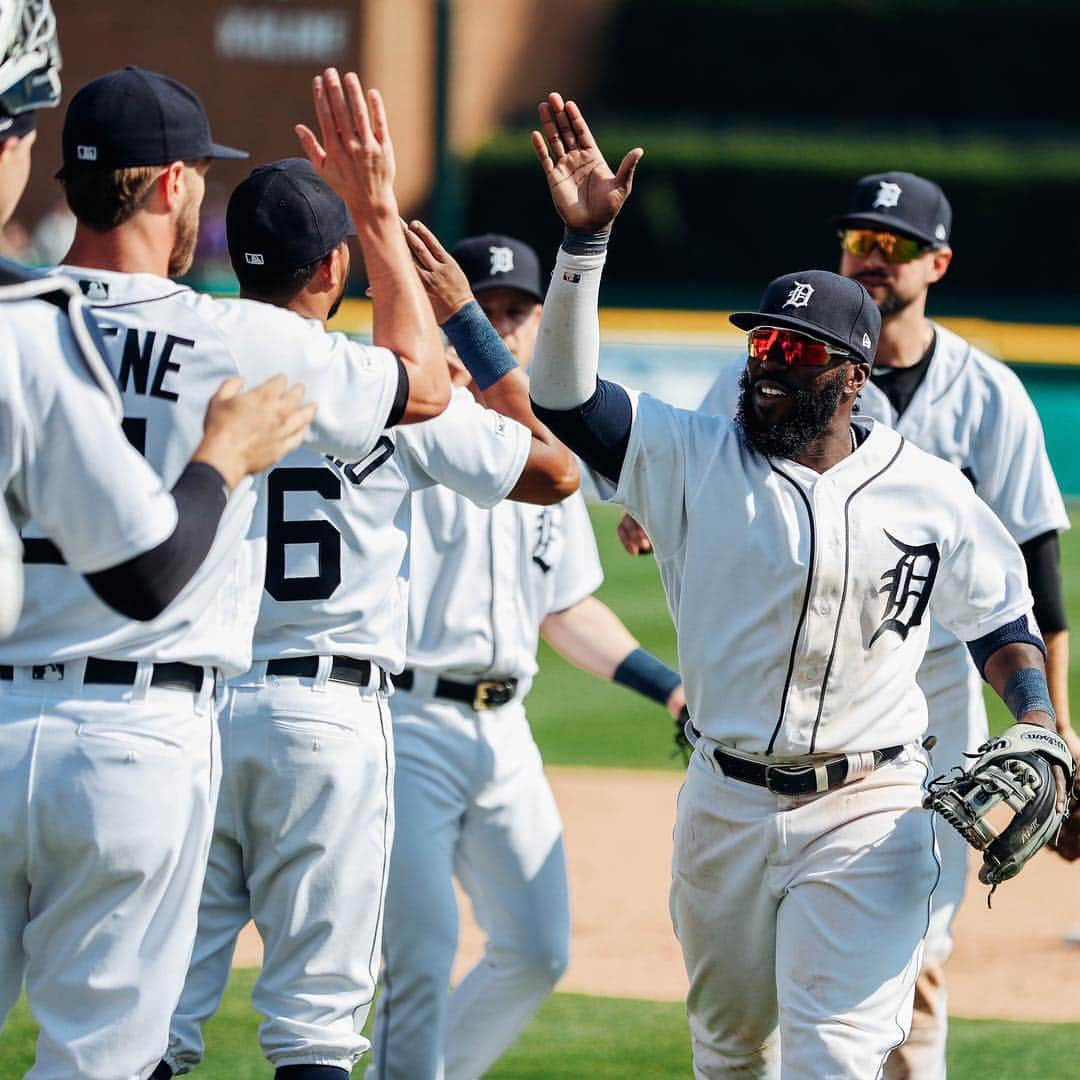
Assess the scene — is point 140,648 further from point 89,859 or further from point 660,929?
point 660,929

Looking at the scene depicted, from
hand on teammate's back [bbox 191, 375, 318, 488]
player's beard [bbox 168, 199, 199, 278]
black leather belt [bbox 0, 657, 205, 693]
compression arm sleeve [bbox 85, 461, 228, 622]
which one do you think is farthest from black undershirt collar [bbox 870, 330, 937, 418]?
compression arm sleeve [bbox 85, 461, 228, 622]

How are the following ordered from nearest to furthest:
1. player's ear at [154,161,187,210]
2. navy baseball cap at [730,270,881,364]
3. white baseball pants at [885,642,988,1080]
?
player's ear at [154,161,187,210]
navy baseball cap at [730,270,881,364]
white baseball pants at [885,642,988,1080]

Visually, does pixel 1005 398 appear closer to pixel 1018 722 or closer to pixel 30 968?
pixel 1018 722

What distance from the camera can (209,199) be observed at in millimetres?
30859

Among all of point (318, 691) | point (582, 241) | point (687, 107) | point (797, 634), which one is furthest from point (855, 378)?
point (687, 107)

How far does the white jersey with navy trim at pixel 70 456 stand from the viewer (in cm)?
307

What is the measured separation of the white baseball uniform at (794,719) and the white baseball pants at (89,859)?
1312 millimetres

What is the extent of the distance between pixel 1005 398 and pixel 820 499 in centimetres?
149

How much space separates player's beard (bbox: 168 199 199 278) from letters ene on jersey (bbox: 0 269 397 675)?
0.14m

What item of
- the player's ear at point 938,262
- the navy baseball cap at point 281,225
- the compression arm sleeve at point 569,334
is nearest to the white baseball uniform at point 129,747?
the navy baseball cap at point 281,225

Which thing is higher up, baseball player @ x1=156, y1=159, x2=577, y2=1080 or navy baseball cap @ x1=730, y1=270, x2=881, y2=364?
navy baseball cap @ x1=730, y1=270, x2=881, y2=364

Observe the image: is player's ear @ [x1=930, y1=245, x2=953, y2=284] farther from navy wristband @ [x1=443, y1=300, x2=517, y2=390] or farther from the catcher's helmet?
the catcher's helmet

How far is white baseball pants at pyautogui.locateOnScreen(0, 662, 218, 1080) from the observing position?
3.34 m

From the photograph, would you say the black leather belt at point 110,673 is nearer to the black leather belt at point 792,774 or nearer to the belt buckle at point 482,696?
the black leather belt at point 792,774
